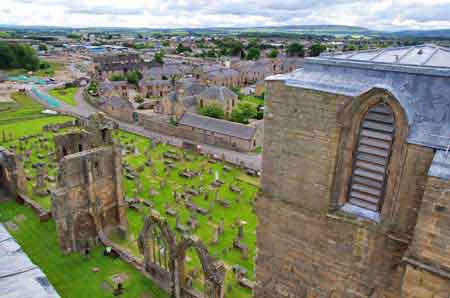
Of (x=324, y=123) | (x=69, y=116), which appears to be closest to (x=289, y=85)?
(x=324, y=123)

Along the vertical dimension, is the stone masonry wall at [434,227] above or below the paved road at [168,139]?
above

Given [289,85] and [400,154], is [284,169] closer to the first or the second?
[289,85]

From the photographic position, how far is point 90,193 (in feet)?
69.1

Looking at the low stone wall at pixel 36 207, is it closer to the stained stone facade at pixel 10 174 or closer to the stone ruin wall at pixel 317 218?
the stained stone facade at pixel 10 174

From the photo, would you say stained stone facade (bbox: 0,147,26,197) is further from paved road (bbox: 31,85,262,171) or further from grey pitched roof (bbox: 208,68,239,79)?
grey pitched roof (bbox: 208,68,239,79)

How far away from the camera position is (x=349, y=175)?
923 centimetres

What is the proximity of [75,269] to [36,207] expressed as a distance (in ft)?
27.8

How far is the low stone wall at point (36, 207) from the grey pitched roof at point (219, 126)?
24294 millimetres

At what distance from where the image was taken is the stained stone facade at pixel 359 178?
7406 mm

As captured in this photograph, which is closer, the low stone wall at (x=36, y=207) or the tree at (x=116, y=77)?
the low stone wall at (x=36, y=207)

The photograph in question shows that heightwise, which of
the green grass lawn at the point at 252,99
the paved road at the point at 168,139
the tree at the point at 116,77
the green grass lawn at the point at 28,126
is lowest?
the paved road at the point at 168,139

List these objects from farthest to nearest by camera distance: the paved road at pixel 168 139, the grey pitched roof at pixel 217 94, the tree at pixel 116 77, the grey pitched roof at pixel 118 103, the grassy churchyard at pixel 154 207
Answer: the tree at pixel 116 77, the grey pitched roof at pixel 118 103, the grey pitched roof at pixel 217 94, the paved road at pixel 168 139, the grassy churchyard at pixel 154 207

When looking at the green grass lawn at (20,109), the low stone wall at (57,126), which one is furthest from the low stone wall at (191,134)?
the green grass lawn at (20,109)

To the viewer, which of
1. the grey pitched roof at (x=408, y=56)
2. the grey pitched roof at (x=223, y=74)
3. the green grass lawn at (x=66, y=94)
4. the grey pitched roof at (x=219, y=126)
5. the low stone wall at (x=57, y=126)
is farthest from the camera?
the grey pitched roof at (x=223, y=74)
